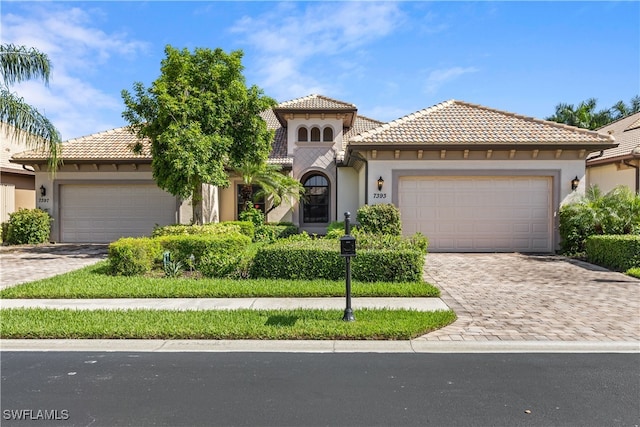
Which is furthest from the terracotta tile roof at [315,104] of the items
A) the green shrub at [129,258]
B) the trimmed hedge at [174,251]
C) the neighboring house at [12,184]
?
the neighboring house at [12,184]

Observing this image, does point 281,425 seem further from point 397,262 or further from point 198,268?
point 198,268

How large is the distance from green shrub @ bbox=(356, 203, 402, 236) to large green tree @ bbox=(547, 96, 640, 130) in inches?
962

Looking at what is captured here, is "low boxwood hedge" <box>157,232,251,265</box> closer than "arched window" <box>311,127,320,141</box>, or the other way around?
"low boxwood hedge" <box>157,232,251,265</box>

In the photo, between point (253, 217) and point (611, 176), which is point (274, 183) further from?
point (611, 176)

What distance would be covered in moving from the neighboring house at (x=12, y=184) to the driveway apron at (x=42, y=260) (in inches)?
131

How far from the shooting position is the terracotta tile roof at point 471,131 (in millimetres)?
14758

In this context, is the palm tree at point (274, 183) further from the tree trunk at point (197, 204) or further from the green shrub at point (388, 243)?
the green shrub at point (388, 243)

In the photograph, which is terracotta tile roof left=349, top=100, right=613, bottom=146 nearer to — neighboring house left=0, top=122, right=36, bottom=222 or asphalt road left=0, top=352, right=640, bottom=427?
asphalt road left=0, top=352, right=640, bottom=427

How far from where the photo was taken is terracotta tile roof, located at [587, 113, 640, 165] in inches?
693

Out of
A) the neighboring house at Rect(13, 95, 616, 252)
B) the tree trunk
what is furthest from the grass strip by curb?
the neighboring house at Rect(13, 95, 616, 252)

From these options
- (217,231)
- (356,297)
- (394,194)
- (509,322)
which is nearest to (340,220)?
(394,194)

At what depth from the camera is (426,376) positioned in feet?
15.9

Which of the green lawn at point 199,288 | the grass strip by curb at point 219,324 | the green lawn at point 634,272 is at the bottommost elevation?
the grass strip by curb at point 219,324

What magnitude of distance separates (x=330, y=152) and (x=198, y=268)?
428 inches
